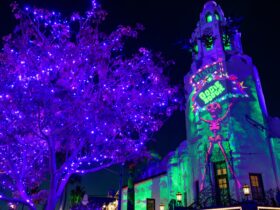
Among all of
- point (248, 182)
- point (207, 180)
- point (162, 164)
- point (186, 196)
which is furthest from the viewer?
point (162, 164)

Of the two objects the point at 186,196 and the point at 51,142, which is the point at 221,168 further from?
the point at 51,142

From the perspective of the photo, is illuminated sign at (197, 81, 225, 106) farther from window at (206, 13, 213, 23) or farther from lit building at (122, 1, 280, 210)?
window at (206, 13, 213, 23)

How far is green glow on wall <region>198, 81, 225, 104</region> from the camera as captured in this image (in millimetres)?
24234

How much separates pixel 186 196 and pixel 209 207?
5581 mm

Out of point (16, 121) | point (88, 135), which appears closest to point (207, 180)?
point (88, 135)

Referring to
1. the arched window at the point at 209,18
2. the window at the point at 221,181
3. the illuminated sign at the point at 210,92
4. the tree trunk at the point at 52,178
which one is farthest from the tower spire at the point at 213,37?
the tree trunk at the point at 52,178

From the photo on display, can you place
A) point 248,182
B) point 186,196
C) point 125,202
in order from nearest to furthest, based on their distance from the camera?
1. point 248,182
2. point 186,196
3. point 125,202

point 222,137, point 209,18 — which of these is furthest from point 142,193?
point 209,18

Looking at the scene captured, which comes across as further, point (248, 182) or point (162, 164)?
point (162, 164)

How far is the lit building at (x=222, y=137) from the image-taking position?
68.4 ft

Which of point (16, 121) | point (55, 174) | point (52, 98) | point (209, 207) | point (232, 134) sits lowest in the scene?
point (209, 207)

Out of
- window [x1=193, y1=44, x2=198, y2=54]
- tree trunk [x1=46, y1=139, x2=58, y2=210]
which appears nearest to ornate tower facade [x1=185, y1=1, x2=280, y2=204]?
window [x1=193, y1=44, x2=198, y2=54]

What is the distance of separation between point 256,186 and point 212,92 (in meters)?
8.67

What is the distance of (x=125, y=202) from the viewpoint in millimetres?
34250
